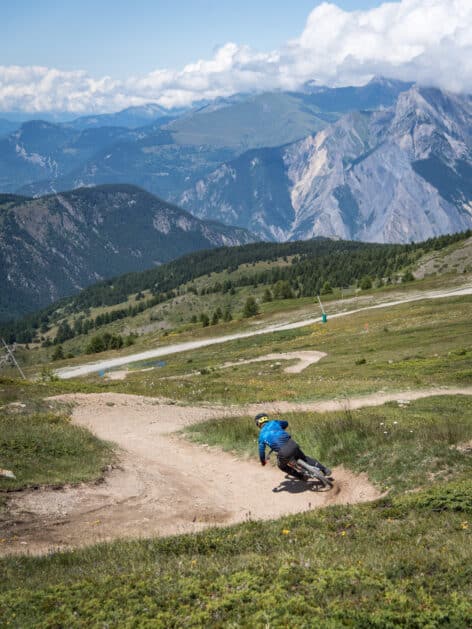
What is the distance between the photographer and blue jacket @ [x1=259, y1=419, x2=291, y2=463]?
1577 centimetres

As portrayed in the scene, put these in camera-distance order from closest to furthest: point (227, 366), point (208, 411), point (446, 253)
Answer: point (208, 411)
point (227, 366)
point (446, 253)

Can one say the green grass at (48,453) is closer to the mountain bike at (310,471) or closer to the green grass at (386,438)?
the green grass at (386,438)

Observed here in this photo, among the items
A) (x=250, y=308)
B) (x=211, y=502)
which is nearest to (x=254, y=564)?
(x=211, y=502)

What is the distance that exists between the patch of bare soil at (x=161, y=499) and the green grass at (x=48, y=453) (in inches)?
23.6

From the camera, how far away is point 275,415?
23953 mm

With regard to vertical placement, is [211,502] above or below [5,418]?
below

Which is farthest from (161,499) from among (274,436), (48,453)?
(48,453)

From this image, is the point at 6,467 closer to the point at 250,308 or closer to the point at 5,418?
the point at 5,418

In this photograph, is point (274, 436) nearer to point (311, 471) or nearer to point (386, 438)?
point (311, 471)

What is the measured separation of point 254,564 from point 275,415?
1482 cm

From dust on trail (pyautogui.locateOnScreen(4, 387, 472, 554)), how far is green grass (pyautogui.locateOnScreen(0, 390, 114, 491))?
58 centimetres

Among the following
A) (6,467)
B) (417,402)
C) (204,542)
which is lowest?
(417,402)

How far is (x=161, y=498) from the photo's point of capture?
15.6 metres

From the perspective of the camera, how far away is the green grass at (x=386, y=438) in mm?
14570
